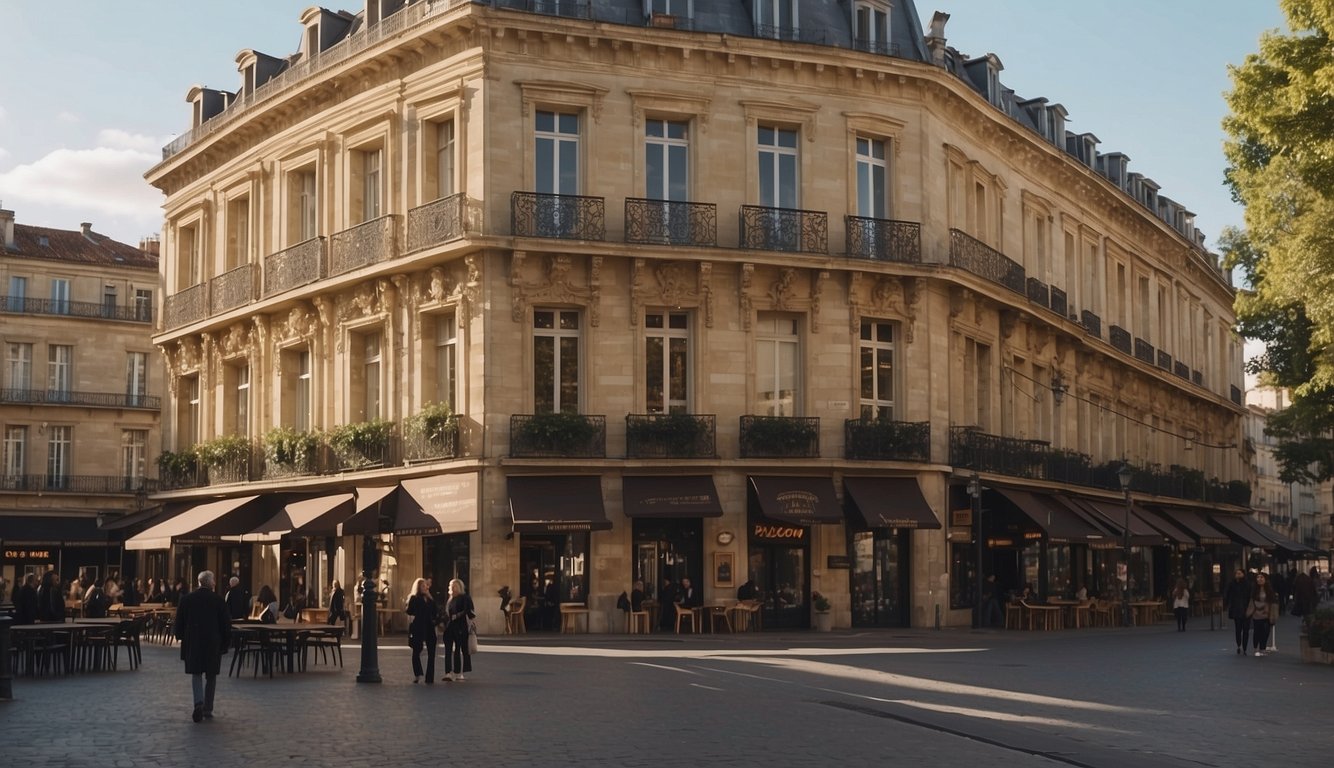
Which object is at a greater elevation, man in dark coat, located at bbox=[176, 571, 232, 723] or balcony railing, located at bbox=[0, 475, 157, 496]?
balcony railing, located at bbox=[0, 475, 157, 496]

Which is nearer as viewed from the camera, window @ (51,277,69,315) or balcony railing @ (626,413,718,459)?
balcony railing @ (626,413,718,459)

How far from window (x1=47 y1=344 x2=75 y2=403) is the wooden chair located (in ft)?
132

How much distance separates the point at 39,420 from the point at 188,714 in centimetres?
5108

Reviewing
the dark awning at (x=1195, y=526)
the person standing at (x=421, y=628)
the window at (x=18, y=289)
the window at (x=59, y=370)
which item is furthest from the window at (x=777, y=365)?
the window at (x=18, y=289)

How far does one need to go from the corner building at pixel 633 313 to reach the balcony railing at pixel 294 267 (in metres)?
0.12

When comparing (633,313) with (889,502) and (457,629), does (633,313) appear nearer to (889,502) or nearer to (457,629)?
(889,502)

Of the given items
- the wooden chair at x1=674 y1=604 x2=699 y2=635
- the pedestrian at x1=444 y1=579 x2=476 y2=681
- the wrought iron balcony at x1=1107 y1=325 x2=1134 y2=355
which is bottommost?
the wooden chair at x1=674 y1=604 x2=699 y2=635

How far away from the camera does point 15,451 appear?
63219 millimetres

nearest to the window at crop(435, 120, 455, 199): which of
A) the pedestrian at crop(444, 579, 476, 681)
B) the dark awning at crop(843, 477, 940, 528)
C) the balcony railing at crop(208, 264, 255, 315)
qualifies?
the balcony railing at crop(208, 264, 255, 315)

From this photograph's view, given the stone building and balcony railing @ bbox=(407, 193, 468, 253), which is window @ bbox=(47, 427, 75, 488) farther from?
balcony railing @ bbox=(407, 193, 468, 253)

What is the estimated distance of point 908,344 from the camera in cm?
3581

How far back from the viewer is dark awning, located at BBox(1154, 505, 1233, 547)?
52.2 m

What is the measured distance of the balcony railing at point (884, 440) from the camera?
3453cm

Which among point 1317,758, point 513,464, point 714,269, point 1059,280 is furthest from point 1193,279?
point 1317,758
